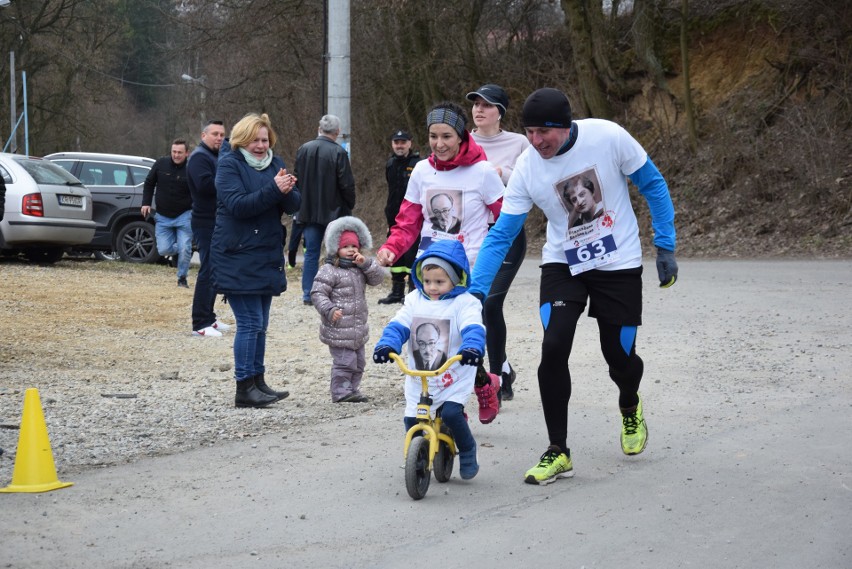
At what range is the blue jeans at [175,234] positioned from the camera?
1466 cm

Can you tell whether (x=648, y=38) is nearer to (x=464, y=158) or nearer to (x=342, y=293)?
(x=342, y=293)

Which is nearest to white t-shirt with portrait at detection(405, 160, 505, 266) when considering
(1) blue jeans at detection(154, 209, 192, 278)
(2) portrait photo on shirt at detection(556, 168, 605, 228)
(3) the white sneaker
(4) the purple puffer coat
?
(2) portrait photo on shirt at detection(556, 168, 605, 228)

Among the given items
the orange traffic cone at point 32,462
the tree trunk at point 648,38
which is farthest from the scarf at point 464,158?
the tree trunk at point 648,38

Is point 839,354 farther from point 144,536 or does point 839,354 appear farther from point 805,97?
point 805,97

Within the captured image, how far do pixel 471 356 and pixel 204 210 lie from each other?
617 cm

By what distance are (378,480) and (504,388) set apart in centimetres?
224

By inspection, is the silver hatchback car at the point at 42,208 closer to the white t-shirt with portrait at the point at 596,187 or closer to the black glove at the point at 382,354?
the white t-shirt with portrait at the point at 596,187

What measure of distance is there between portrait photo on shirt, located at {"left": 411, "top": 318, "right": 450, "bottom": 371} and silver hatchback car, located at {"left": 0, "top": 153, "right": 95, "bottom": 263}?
44.2ft

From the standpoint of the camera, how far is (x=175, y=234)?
1516 centimetres

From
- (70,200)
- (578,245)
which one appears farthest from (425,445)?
(70,200)

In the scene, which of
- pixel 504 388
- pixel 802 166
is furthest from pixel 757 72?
pixel 504 388

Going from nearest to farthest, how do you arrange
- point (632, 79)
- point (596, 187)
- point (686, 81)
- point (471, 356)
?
point (471, 356) < point (596, 187) < point (686, 81) < point (632, 79)

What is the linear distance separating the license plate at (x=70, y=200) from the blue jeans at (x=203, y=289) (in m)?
7.68

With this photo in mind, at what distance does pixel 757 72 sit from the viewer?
2588 cm
